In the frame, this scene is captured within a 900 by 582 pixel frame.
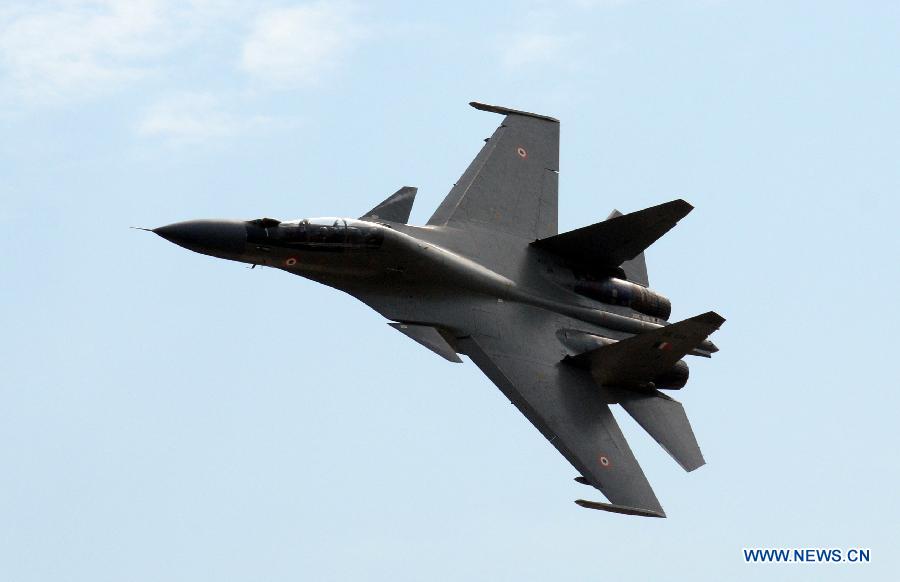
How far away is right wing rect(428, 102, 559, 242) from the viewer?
97.5 feet

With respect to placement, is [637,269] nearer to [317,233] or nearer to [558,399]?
[558,399]

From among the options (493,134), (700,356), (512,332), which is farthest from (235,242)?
(700,356)

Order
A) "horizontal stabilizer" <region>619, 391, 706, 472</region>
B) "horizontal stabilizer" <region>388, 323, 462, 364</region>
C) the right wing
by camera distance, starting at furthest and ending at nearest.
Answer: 1. the right wing
2. "horizontal stabilizer" <region>619, 391, 706, 472</region>
3. "horizontal stabilizer" <region>388, 323, 462, 364</region>

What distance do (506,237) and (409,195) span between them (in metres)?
2.04

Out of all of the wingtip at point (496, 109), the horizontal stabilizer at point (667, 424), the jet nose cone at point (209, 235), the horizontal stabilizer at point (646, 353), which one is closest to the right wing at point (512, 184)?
the wingtip at point (496, 109)

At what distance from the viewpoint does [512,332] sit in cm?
2797

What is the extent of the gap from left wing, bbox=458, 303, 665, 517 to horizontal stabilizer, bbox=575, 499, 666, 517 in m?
0.03

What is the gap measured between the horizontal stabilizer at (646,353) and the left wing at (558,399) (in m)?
0.34

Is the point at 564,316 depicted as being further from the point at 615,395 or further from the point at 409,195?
the point at 409,195

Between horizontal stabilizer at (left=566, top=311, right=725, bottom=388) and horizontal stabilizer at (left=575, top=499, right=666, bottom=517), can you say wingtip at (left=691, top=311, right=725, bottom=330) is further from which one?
horizontal stabilizer at (left=575, top=499, right=666, bottom=517)

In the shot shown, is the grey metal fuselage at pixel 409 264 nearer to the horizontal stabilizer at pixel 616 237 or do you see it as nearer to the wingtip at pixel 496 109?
the horizontal stabilizer at pixel 616 237

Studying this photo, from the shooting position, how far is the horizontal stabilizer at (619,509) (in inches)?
1008

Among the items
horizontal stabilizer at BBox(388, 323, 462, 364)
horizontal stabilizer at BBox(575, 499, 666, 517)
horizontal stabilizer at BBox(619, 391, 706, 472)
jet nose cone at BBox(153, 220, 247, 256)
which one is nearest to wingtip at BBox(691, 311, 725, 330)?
horizontal stabilizer at BBox(619, 391, 706, 472)

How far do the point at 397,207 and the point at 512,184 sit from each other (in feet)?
10.4
